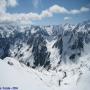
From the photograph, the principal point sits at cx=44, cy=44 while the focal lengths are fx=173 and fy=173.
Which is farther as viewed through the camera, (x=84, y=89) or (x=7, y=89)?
(x=84, y=89)

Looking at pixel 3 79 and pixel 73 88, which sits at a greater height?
pixel 3 79

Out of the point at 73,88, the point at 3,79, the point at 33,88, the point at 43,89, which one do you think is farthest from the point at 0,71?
the point at 73,88

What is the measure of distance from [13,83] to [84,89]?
12443 cm

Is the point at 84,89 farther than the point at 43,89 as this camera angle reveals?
Yes

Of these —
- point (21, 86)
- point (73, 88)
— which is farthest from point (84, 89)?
point (21, 86)

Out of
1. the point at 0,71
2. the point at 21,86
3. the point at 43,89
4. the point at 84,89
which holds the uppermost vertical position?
the point at 0,71

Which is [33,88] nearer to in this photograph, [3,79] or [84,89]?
[3,79]

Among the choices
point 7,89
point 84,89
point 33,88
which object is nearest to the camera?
point 7,89

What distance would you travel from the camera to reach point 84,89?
633 ft

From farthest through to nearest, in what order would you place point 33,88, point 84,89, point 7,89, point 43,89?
point 84,89
point 43,89
point 33,88
point 7,89

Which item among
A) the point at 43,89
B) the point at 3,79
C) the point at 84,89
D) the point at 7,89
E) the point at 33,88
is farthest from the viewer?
the point at 84,89

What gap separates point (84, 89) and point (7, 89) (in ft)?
450

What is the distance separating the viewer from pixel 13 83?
88312 mm

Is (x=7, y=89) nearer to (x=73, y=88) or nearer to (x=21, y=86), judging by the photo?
(x=21, y=86)
